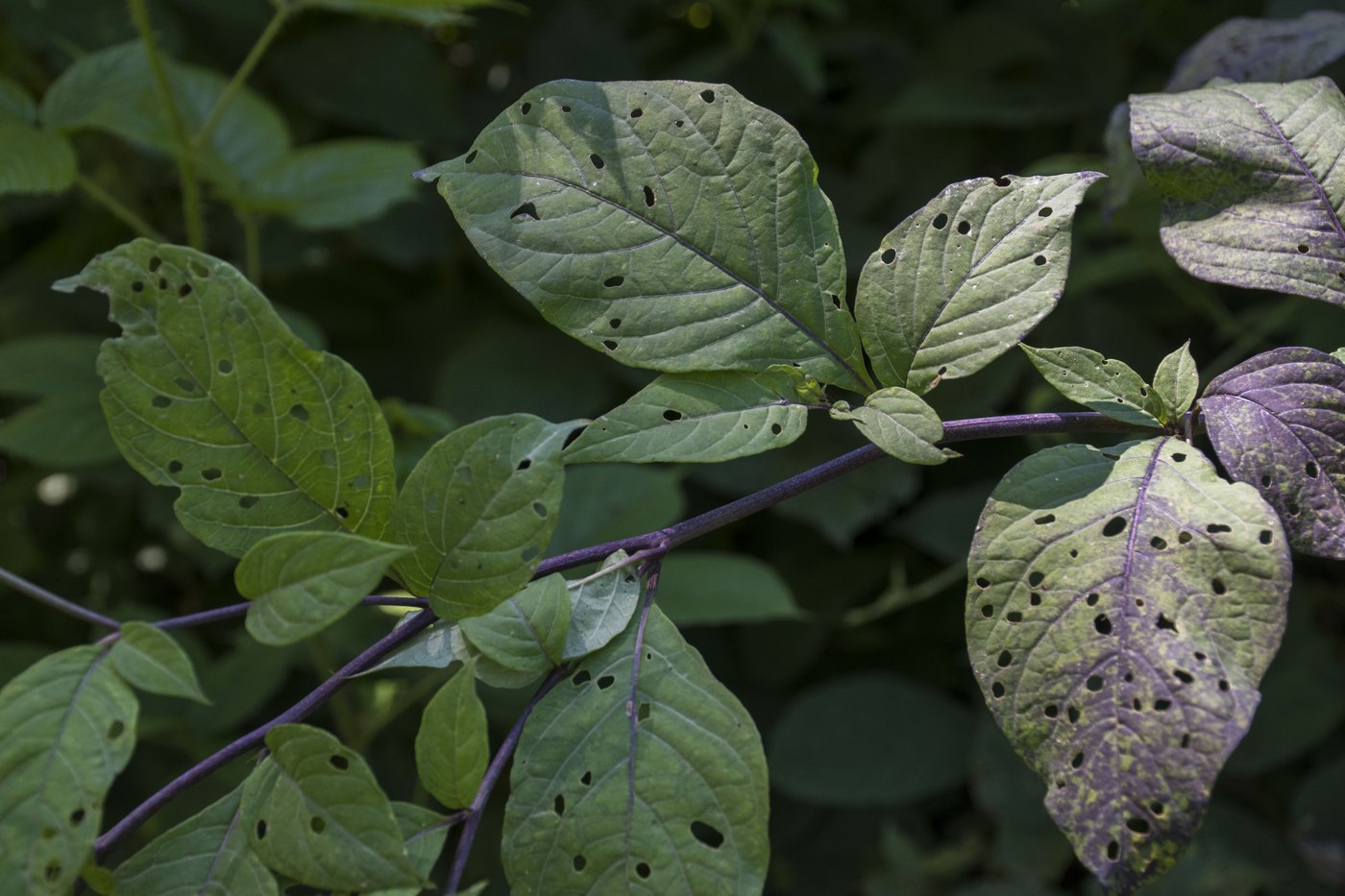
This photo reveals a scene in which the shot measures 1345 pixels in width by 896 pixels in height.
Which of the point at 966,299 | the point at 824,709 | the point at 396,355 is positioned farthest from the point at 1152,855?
the point at 396,355

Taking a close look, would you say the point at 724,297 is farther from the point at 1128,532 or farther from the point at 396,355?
the point at 396,355

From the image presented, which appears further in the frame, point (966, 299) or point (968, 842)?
point (968, 842)

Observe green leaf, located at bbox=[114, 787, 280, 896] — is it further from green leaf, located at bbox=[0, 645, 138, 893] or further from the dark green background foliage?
the dark green background foliage

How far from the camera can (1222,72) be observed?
99 centimetres

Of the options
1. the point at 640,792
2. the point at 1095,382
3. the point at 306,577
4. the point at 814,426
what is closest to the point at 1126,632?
the point at 1095,382

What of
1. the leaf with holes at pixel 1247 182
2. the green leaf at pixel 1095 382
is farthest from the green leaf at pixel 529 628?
the leaf with holes at pixel 1247 182

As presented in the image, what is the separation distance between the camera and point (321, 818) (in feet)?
1.74

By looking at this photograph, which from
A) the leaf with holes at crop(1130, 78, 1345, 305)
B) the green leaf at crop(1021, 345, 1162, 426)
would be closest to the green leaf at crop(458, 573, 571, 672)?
the green leaf at crop(1021, 345, 1162, 426)

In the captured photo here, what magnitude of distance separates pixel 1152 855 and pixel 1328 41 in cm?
81

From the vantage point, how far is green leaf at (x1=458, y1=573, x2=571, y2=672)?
56 centimetres

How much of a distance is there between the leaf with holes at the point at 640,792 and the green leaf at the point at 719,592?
0.83 meters

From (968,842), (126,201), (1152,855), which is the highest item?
(1152,855)

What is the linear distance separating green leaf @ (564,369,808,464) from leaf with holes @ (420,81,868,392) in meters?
0.01

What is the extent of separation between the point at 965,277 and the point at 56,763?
532 mm
